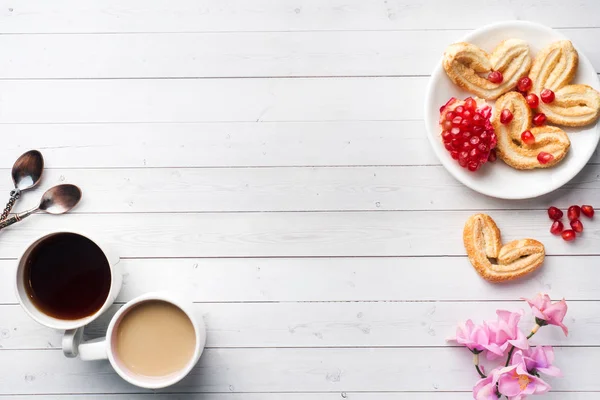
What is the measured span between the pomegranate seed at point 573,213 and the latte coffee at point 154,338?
0.80m

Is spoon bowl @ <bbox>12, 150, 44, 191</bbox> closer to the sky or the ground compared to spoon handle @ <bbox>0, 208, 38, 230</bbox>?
closer to the sky

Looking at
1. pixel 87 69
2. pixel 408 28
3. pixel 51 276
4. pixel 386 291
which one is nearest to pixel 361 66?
pixel 408 28

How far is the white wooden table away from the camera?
1260mm

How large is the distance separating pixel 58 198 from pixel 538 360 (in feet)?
3.41

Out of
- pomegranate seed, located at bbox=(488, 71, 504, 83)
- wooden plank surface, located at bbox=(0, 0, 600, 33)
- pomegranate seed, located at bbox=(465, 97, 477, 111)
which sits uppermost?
wooden plank surface, located at bbox=(0, 0, 600, 33)

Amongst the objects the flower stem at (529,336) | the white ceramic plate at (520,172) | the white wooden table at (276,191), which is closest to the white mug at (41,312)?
the white wooden table at (276,191)

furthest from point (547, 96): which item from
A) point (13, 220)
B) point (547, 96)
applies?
point (13, 220)

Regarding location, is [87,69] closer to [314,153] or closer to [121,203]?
[121,203]

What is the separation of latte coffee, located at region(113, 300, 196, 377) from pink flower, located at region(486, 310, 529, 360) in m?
0.59

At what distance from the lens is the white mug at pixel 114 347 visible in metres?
1.10

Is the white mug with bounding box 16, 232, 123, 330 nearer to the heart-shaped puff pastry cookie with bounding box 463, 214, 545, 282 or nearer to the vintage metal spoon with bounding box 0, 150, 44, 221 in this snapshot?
the vintage metal spoon with bounding box 0, 150, 44, 221

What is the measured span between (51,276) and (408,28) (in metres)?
0.88

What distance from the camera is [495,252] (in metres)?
1.23

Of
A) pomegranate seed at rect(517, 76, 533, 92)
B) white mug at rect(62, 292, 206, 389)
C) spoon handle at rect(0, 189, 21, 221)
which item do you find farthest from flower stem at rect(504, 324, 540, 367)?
spoon handle at rect(0, 189, 21, 221)
